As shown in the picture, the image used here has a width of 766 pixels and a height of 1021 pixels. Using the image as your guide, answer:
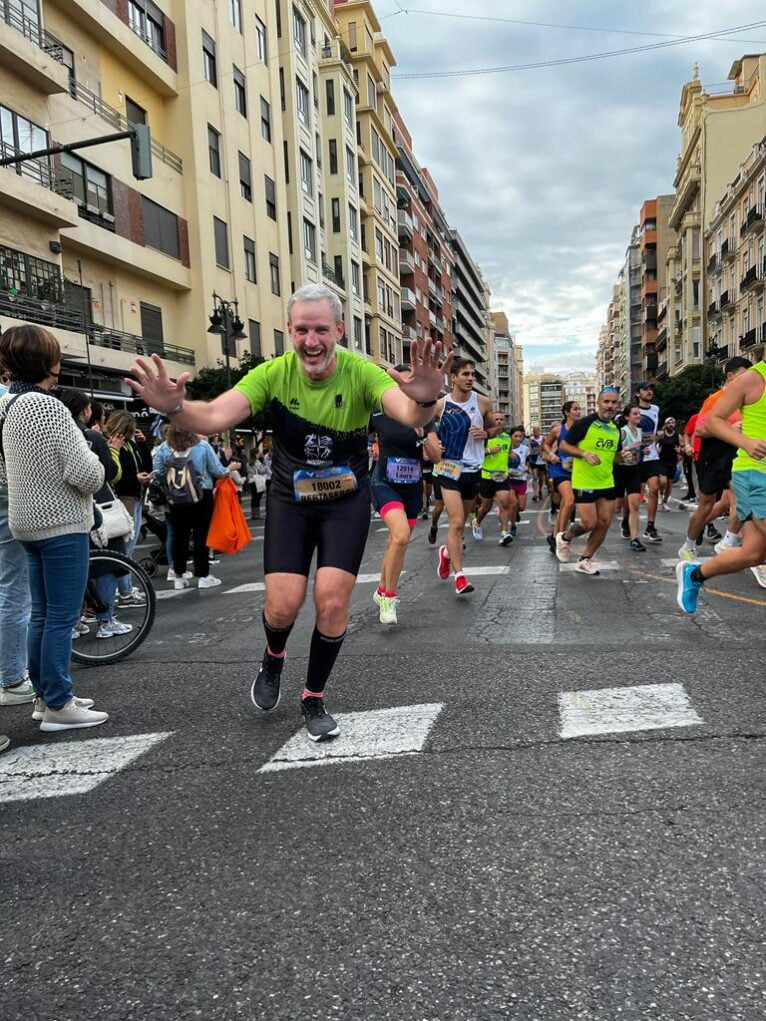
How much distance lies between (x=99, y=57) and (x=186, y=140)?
4.08m

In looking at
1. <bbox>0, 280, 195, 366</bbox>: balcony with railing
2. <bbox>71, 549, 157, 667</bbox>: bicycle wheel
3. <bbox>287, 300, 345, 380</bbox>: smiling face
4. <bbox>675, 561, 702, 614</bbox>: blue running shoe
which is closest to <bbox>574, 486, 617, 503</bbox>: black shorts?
<bbox>675, 561, 702, 614</bbox>: blue running shoe

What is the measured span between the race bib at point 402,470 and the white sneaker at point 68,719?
3392 mm

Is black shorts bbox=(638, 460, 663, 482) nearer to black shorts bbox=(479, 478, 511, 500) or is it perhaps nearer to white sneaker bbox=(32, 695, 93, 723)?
black shorts bbox=(479, 478, 511, 500)

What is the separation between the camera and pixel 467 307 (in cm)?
10900

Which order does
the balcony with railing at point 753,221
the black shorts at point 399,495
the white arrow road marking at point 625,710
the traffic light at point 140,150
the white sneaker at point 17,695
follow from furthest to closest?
1. the balcony with railing at point 753,221
2. the traffic light at point 140,150
3. the black shorts at point 399,495
4. the white sneaker at point 17,695
5. the white arrow road marking at point 625,710

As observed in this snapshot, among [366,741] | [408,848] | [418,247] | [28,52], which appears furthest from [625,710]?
[418,247]

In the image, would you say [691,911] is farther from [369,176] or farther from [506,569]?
[369,176]

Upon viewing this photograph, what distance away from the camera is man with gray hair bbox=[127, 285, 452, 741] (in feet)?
11.4

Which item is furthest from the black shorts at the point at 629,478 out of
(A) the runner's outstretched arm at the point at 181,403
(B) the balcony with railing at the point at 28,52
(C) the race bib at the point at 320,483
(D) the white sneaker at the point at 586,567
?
(B) the balcony with railing at the point at 28,52

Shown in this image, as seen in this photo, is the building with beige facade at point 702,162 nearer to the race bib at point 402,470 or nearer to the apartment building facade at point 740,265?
the apartment building facade at point 740,265

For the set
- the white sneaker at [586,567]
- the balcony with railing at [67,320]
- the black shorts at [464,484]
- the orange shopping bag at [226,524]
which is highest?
the balcony with railing at [67,320]

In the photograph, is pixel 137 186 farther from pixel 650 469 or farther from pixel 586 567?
pixel 586 567

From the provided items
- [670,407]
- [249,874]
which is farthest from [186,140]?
[670,407]

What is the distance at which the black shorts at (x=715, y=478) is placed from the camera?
839 cm
